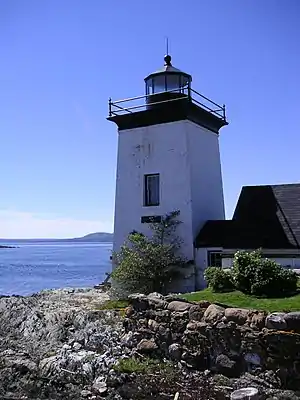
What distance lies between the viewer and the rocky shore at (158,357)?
28.5 ft

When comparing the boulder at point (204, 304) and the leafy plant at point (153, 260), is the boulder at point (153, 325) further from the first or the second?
the leafy plant at point (153, 260)

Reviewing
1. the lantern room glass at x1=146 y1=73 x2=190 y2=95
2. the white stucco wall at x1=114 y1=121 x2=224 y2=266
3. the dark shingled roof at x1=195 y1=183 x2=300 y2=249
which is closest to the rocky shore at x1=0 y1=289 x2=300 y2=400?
the dark shingled roof at x1=195 y1=183 x2=300 y2=249

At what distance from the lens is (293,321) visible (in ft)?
28.1

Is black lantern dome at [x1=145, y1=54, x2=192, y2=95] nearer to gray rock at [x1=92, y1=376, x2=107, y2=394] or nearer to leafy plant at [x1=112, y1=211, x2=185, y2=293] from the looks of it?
leafy plant at [x1=112, y1=211, x2=185, y2=293]

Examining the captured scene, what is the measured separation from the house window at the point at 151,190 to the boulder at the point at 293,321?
10.7m

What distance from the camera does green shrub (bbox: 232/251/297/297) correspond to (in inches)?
431

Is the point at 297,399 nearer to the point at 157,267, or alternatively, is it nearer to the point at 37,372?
the point at 37,372

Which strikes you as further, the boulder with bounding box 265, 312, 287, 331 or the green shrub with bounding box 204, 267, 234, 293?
the green shrub with bounding box 204, 267, 234, 293

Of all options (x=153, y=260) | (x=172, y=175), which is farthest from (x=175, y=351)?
(x=172, y=175)

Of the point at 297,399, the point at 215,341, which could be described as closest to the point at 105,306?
the point at 215,341

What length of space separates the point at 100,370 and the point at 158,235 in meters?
8.68

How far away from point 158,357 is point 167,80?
11.9 metres

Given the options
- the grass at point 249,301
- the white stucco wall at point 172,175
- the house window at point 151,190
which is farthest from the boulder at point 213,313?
the house window at point 151,190

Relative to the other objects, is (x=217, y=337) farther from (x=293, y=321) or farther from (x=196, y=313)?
(x=293, y=321)
